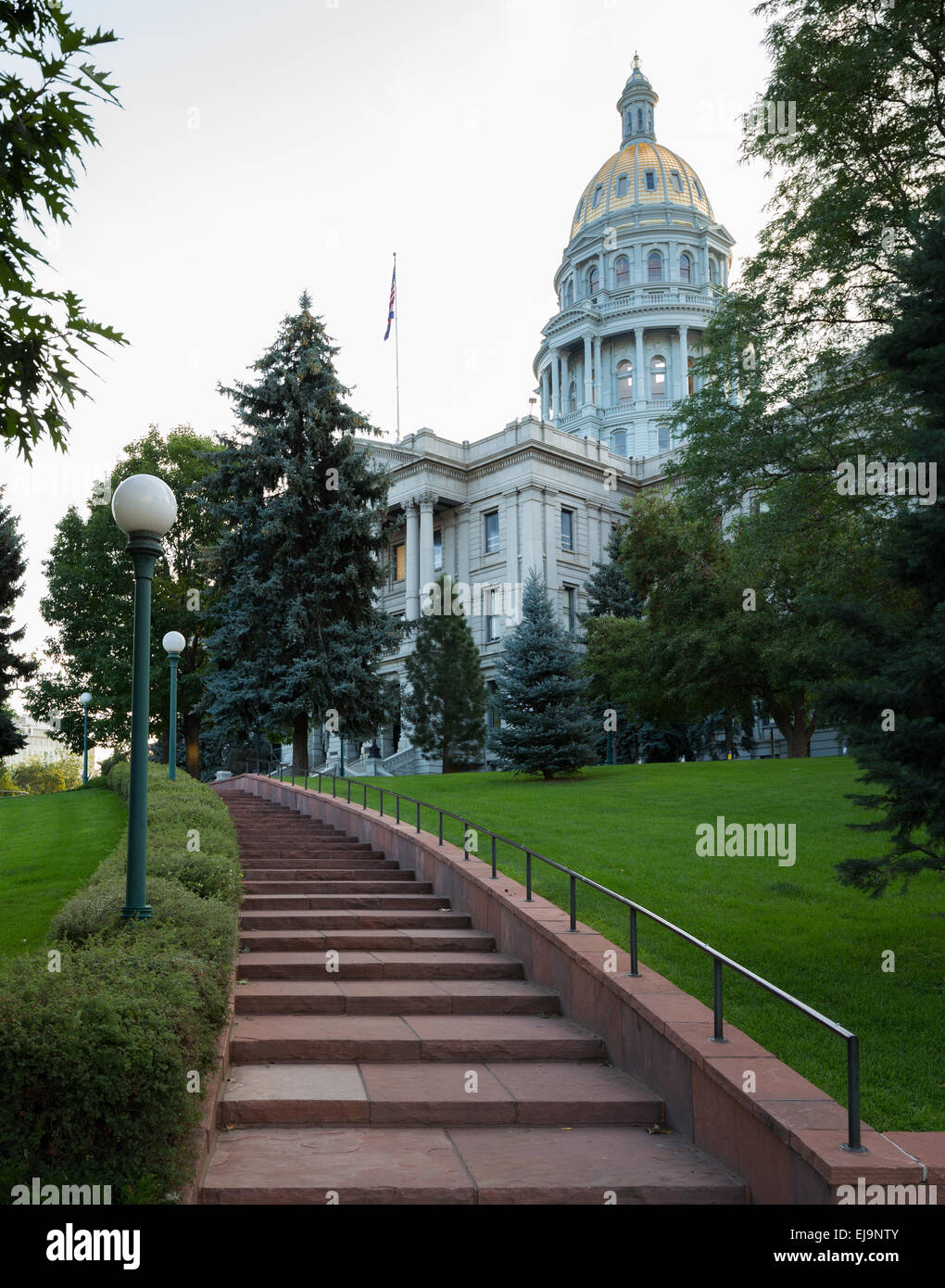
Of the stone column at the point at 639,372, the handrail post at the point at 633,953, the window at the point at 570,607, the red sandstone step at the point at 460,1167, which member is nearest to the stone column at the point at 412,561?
the window at the point at 570,607

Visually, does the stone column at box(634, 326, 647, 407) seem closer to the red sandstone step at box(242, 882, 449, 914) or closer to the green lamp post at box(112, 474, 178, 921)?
the red sandstone step at box(242, 882, 449, 914)

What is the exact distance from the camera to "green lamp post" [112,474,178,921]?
748cm

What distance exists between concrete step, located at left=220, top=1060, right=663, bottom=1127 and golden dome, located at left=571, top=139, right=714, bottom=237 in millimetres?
94325

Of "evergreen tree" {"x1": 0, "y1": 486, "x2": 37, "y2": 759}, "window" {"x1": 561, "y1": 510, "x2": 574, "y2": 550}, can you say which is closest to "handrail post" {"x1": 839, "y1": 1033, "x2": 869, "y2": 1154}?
"evergreen tree" {"x1": 0, "y1": 486, "x2": 37, "y2": 759}

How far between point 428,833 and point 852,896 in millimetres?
6539

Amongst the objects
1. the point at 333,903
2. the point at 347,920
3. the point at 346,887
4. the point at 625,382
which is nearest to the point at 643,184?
the point at 625,382

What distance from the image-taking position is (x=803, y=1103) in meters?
5.58

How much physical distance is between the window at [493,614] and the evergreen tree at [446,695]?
19.1 metres

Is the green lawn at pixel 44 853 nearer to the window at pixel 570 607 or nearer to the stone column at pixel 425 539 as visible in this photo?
Result: the stone column at pixel 425 539

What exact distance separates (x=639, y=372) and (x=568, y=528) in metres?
32.1

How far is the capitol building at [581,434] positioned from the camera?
5800 cm

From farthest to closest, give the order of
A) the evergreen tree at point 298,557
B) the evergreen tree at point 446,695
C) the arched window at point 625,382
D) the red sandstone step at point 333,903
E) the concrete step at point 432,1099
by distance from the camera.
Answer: the arched window at point 625,382 → the evergreen tree at point 446,695 → the evergreen tree at point 298,557 → the red sandstone step at point 333,903 → the concrete step at point 432,1099
